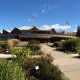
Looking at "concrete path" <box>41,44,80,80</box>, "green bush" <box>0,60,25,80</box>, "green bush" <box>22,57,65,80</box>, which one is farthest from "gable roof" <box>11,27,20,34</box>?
"green bush" <box>0,60,25,80</box>

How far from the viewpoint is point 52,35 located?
272 ft

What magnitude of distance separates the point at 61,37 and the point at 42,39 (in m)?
7.20

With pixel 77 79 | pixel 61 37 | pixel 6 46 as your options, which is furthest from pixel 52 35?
pixel 77 79

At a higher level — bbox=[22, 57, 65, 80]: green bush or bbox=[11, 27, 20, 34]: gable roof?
bbox=[11, 27, 20, 34]: gable roof

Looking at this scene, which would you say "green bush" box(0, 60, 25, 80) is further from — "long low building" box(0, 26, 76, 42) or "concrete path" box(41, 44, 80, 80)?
"long low building" box(0, 26, 76, 42)

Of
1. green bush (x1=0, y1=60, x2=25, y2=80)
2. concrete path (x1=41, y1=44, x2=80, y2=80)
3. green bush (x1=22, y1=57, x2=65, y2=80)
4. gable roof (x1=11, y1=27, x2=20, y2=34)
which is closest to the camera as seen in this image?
green bush (x1=0, y1=60, x2=25, y2=80)

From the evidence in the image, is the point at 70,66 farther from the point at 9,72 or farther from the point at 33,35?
the point at 33,35

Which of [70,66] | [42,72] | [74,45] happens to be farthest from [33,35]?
[42,72]

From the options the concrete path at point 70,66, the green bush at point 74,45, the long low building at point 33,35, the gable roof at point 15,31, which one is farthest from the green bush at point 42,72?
the gable roof at point 15,31

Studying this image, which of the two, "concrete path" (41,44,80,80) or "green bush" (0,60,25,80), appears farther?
"concrete path" (41,44,80,80)

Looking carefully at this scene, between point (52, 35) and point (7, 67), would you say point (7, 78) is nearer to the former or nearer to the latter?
point (7, 67)

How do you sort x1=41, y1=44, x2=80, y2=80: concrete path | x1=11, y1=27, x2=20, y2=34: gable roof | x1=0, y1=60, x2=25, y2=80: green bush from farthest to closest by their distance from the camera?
x1=11, y1=27, x2=20, y2=34: gable roof, x1=41, y1=44, x2=80, y2=80: concrete path, x1=0, y1=60, x2=25, y2=80: green bush

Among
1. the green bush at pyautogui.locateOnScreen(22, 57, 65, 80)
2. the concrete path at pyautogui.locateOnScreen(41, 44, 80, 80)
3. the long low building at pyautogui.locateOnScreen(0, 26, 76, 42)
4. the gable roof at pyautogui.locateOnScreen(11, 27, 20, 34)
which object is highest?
the gable roof at pyautogui.locateOnScreen(11, 27, 20, 34)

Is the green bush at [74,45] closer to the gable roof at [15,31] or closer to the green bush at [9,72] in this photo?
the green bush at [9,72]
